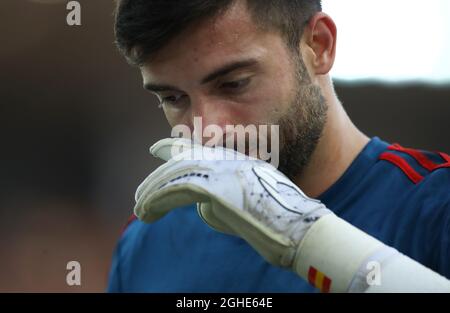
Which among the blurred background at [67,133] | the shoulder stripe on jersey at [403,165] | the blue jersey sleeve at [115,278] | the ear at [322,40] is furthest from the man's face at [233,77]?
the blurred background at [67,133]

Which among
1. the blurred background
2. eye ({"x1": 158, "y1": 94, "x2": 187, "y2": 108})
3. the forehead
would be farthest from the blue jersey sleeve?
the blurred background

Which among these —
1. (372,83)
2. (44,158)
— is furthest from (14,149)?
(372,83)

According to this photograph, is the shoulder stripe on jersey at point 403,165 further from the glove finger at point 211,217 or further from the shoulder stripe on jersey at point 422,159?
the glove finger at point 211,217

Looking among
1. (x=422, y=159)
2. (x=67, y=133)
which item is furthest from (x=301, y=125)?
(x=67, y=133)

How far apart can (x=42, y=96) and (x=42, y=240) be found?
107 centimetres

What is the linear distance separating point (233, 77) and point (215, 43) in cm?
8

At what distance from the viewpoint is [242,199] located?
943 mm

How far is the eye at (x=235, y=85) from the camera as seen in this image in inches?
47.2

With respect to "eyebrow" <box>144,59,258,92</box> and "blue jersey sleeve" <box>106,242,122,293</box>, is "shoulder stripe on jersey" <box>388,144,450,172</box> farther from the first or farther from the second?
"blue jersey sleeve" <box>106,242,122,293</box>

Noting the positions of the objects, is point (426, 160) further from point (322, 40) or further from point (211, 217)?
point (211, 217)

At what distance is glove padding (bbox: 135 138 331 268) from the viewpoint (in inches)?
36.4

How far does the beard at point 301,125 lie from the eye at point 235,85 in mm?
109
